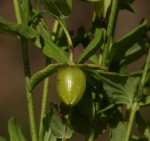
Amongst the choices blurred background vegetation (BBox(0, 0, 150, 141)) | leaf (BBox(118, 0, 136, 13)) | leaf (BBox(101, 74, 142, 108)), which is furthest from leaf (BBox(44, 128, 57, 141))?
blurred background vegetation (BBox(0, 0, 150, 141))

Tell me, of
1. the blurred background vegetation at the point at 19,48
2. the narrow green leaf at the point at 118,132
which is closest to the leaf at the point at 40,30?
the narrow green leaf at the point at 118,132

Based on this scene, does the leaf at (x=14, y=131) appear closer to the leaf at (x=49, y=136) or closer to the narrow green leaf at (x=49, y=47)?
the leaf at (x=49, y=136)

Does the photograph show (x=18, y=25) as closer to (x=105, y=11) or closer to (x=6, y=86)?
(x=105, y=11)

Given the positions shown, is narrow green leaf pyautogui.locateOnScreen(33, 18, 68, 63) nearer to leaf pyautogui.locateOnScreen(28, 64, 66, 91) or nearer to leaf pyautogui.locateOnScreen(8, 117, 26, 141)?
leaf pyautogui.locateOnScreen(28, 64, 66, 91)

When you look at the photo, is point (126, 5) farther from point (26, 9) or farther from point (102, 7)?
point (26, 9)

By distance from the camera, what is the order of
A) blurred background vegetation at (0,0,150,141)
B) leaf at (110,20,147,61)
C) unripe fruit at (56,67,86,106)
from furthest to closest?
blurred background vegetation at (0,0,150,141)
leaf at (110,20,147,61)
unripe fruit at (56,67,86,106)

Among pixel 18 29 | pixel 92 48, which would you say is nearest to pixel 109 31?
pixel 92 48

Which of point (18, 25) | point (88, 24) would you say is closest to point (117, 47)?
point (18, 25)
